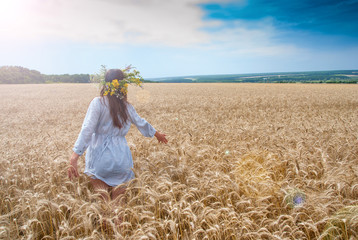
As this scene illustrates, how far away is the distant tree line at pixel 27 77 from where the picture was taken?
75.6 meters

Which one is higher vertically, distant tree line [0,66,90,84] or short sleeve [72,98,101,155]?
distant tree line [0,66,90,84]

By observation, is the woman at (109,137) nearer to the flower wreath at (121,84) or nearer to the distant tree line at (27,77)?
the flower wreath at (121,84)

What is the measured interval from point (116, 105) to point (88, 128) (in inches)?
21.4

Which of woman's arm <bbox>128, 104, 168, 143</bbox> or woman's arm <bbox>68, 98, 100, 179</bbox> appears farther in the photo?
woman's arm <bbox>128, 104, 168, 143</bbox>

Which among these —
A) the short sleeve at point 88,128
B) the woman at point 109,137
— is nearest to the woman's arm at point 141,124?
the woman at point 109,137

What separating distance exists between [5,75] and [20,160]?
302 ft

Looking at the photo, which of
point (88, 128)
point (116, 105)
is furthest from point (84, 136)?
point (116, 105)

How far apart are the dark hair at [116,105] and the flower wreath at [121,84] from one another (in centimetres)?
6

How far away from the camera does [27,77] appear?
262 feet

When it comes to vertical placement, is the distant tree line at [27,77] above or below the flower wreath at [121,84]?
above

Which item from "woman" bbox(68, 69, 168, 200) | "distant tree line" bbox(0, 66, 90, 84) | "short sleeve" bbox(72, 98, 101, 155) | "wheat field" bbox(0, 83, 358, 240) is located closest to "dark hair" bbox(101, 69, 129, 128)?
"woman" bbox(68, 69, 168, 200)

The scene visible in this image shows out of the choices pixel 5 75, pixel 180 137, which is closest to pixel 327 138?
pixel 180 137

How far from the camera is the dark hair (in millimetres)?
3502

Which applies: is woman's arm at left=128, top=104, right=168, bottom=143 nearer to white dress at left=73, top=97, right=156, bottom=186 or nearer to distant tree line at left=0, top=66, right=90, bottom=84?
white dress at left=73, top=97, right=156, bottom=186
